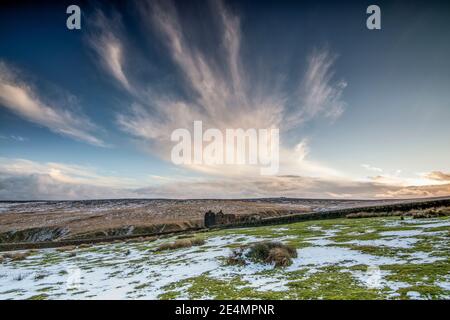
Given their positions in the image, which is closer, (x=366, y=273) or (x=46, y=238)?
(x=366, y=273)

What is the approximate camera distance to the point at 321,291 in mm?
10023

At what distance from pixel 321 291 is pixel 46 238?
2932 inches

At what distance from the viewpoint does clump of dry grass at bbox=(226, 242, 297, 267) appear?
15.1 m

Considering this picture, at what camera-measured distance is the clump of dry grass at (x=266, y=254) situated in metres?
15.1

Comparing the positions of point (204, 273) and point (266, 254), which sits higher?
point (266, 254)

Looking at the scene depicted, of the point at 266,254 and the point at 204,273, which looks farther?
the point at 266,254

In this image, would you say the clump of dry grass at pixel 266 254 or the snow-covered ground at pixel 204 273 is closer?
the snow-covered ground at pixel 204 273

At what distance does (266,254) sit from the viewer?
16.0m

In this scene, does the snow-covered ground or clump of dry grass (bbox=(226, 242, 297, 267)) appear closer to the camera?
the snow-covered ground
